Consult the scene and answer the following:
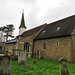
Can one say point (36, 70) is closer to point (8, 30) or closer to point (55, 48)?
point (55, 48)

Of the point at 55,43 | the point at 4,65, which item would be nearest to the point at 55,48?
the point at 55,43

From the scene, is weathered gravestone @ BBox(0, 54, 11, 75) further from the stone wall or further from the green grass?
the stone wall

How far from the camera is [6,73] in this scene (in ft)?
19.1

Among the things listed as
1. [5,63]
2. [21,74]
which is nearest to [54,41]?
[21,74]

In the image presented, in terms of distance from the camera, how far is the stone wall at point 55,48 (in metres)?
16.1

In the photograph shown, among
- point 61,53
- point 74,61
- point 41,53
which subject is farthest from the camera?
point 41,53

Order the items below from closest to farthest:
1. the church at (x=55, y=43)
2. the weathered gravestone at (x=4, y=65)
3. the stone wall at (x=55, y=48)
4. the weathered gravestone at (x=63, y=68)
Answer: the weathered gravestone at (x=4, y=65), the weathered gravestone at (x=63, y=68), the church at (x=55, y=43), the stone wall at (x=55, y=48)

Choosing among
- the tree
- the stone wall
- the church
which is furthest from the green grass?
the tree

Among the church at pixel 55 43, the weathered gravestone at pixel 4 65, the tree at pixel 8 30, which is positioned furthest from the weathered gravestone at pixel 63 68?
the tree at pixel 8 30

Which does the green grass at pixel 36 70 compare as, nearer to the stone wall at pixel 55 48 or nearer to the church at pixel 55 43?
the stone wall at pixel 55 48

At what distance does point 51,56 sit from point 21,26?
2079 centimetres

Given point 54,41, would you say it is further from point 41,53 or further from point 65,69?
point 65,69

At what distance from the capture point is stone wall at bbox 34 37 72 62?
16.1 metres

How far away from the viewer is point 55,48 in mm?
18406
